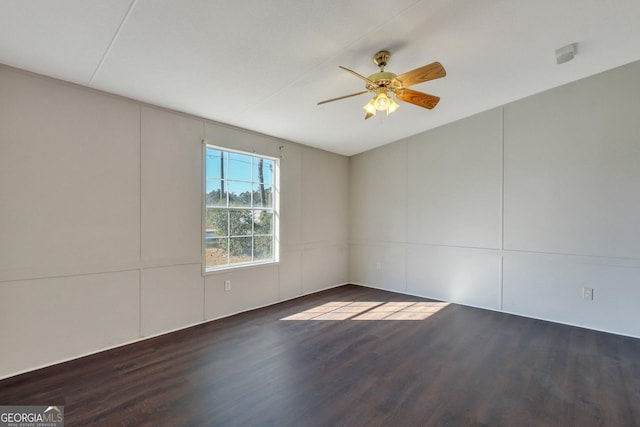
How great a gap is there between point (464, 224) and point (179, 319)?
4042 millimetres

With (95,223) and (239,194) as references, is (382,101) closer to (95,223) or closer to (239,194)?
(239,194)

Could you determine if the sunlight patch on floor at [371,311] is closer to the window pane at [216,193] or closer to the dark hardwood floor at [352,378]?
the dark hardwood floor at [352,378]

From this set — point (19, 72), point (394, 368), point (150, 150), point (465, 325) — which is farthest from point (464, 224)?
point (19, 72)

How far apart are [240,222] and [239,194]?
39cm

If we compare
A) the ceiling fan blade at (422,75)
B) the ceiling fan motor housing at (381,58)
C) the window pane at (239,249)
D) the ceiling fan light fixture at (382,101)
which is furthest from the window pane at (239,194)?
the ceiling fan blade at (422,75)

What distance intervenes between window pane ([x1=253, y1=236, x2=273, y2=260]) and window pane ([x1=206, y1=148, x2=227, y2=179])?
105cm

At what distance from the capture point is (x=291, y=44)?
2.29 metres

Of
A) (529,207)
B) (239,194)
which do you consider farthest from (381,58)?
(529,207)

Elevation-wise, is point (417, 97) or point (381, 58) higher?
point (381, 58)

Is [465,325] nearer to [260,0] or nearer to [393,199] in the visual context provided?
[393,199]

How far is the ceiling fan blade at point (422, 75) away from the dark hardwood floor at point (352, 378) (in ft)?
7.83

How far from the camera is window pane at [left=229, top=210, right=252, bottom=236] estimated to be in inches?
152

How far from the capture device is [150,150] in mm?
3084

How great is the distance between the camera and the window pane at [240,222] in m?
3.87
